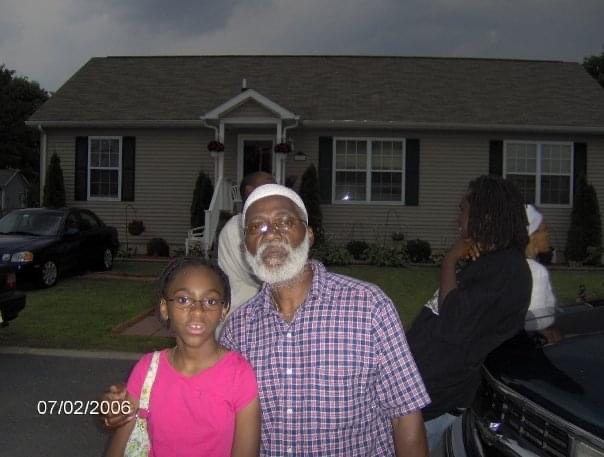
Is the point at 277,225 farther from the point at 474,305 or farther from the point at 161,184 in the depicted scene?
the point at 161,184

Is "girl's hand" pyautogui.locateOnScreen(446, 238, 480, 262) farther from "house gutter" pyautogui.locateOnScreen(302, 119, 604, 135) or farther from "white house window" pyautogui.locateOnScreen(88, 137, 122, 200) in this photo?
"white house window" pyautogui.locateOnScreen(88, 137, 122, 200)

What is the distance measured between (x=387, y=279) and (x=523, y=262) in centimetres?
934

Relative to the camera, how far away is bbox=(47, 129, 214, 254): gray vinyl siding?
1599 cm

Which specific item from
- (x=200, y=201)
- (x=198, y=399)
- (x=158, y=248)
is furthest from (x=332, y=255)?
(x=198, y=399)

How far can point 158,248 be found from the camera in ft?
51.2

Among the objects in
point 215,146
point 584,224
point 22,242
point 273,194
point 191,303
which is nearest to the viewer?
point 191,303

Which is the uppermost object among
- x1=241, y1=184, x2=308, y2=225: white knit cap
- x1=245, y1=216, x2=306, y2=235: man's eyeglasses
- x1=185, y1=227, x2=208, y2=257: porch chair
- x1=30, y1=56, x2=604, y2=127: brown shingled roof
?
x1=30, y1=56, x2=604, y2=127: brown shingled roof

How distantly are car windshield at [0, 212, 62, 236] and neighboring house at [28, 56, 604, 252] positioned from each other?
12.2ft

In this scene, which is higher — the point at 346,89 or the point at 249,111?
the point at 346,89

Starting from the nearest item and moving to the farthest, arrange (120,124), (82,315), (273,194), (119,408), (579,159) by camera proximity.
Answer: (119,408) → (273,194) → (82,315) → (579,159) → (120,124)

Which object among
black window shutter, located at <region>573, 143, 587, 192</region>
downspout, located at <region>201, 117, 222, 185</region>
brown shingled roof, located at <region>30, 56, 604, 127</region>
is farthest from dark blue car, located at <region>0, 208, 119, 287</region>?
black window shutter, located at <region>573, 143, 587, 192</region>

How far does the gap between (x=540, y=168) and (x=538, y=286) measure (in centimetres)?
1308

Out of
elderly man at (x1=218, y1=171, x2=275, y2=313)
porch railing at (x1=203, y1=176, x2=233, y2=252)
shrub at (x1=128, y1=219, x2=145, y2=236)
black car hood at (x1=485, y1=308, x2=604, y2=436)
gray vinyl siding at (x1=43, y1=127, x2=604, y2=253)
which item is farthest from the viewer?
shrub at (x1=128, y1=219, x2=145, y2=236)

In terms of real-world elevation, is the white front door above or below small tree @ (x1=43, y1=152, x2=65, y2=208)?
above
